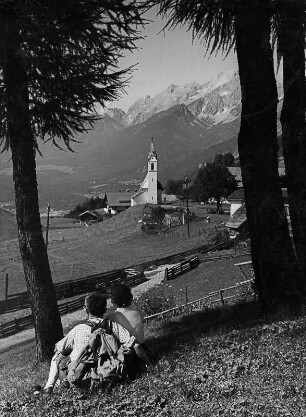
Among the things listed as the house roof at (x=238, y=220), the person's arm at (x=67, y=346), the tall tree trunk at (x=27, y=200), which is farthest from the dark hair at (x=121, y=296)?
the house roof at (x=238, y=220)

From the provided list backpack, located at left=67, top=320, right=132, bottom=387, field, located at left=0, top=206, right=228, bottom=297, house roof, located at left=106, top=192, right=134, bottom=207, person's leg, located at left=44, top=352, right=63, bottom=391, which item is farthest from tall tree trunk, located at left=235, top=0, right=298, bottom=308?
house roof, located at left=106, top=192, right=134, bottom=207

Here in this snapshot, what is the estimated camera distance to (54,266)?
48.7 meters

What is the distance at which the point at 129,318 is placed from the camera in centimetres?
600

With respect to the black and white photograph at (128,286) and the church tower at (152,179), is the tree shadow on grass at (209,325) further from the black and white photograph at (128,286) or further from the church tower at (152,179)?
the church tower at (152,179)

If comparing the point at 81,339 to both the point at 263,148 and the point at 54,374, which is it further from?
the point at 263,148

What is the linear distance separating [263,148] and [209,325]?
3071mm

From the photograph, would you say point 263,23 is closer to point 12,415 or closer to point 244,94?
point 244,94

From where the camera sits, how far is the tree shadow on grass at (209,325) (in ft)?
21.8

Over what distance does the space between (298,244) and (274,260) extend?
2.84 ft

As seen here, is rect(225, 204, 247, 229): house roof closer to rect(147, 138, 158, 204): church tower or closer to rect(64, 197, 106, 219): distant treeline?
rect(147, 138, 158, 204): church tower

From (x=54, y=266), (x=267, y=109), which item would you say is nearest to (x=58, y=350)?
(x=267, y=109)

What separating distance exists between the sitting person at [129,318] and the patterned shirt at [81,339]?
0.29 feet

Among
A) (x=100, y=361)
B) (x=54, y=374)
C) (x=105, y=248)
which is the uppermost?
(x=100, y=361)

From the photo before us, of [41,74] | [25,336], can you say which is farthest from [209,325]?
[25,336]
